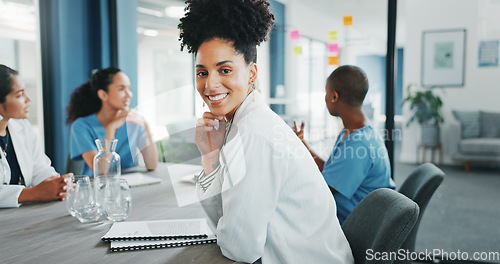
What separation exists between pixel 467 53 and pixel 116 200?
173 inches

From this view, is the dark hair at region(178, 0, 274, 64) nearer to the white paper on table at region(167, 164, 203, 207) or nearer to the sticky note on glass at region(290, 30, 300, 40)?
the white paper on table at region(167, 164, 203, 207)

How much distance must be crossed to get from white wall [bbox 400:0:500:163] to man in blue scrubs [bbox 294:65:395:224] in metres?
3.15

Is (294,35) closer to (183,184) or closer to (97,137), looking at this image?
(97,137)

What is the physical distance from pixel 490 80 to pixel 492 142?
2.39 ft

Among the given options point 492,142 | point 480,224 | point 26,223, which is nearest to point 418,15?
point 492,142

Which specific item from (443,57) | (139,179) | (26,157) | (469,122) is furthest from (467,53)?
(26,157)

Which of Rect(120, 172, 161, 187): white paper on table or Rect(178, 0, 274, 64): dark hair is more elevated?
Rect(178, 0, 274, 64): dark hair

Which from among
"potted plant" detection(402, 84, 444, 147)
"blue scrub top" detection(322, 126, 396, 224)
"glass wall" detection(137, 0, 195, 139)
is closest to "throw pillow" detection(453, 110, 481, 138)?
"potted plant" detection(402, 84, 444, 147)

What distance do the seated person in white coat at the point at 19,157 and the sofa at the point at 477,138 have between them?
4.43 meters

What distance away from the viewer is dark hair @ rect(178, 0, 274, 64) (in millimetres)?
1089

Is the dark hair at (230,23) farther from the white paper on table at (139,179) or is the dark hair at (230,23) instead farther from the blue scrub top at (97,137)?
the blue scrub top at (97,137)

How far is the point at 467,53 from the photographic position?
4.40 meters

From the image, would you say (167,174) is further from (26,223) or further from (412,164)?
(412,164)

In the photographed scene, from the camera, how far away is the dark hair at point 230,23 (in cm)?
109
